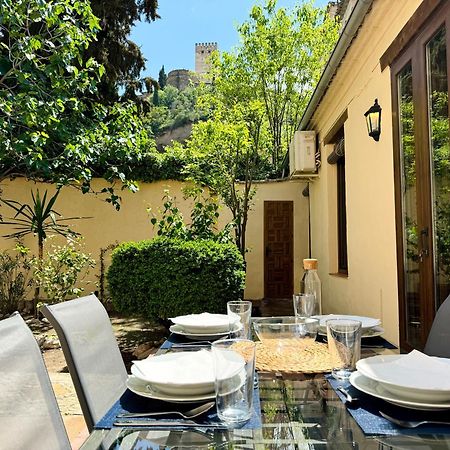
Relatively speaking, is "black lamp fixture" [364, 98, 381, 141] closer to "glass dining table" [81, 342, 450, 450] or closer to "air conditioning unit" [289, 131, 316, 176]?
"glass dining table" [81, 342, 450, 450]

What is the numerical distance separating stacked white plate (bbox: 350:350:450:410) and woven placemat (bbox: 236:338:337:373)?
0.65 feet

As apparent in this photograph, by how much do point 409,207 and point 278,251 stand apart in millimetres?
4987

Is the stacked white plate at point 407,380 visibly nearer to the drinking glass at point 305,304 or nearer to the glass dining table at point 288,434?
the glass dining table at point 288,434

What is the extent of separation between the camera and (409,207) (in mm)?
2879

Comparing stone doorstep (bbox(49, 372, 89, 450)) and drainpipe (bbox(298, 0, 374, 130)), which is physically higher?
drainpipe (bbox(298, 0, 374, 130))

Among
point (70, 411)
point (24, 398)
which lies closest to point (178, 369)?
point (24, 398)

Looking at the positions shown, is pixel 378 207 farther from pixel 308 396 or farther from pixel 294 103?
pixel 294 103

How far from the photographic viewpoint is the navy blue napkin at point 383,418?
831mm

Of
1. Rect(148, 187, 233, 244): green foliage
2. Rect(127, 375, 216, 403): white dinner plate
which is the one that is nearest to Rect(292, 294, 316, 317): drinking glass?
Rect(127, 375, 216, 403): white dinner plate

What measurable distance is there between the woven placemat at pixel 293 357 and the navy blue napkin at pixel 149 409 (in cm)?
28

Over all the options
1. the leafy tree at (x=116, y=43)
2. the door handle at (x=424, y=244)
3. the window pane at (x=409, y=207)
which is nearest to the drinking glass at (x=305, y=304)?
the door handle at (x=424, y=244)

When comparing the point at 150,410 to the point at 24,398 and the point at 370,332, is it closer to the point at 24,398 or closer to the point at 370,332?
the point at 24,398

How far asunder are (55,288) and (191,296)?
2063 mm

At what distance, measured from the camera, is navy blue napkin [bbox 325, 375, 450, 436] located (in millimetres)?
831
